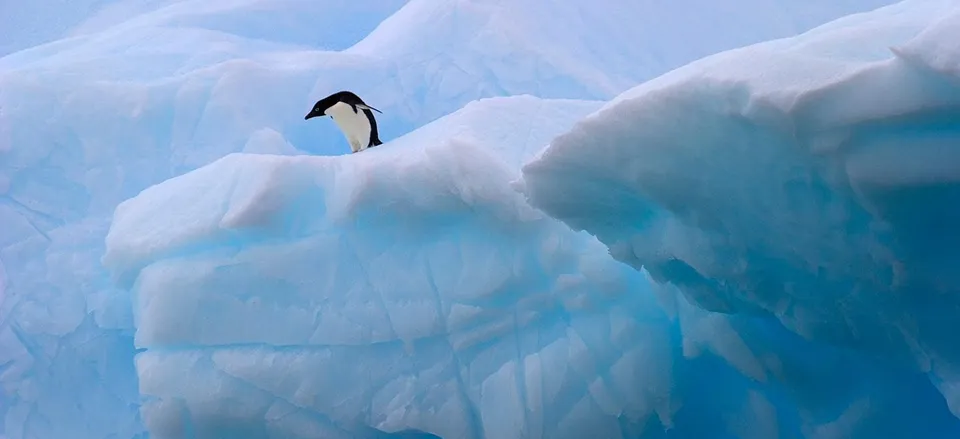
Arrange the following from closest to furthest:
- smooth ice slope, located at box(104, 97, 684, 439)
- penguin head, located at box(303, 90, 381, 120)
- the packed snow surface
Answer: the packed snow surface → smooth ice slope, located at box(104, 97, 684, 439) → penguin head, located at box(303, 90, 381, 120)

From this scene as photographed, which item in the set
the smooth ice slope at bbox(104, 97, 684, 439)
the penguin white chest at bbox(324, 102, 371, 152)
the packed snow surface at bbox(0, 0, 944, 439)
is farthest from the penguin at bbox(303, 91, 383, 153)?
the smooth ice slope at bbox(104, 97, 684, 439)

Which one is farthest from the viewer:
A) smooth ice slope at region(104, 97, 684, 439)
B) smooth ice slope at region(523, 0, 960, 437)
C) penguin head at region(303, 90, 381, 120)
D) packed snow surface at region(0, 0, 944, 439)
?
penguin head at region(303, 90, 381, 120)

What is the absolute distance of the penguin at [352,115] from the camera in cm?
362

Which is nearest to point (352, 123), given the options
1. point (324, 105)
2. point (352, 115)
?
point (352, 115)

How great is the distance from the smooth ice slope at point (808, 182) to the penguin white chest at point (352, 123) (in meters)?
1.66

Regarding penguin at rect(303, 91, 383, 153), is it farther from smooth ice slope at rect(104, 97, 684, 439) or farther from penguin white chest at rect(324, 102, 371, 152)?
smooth ice slope at rect(104, 97, 684, 439)

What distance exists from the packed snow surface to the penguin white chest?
446 millimetres

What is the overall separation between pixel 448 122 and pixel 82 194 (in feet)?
6.02

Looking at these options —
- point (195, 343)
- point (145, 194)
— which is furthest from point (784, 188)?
point (145, 194)

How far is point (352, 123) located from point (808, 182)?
2.32 m

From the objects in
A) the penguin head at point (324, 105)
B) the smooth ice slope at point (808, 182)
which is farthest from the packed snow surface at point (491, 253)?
the penguin head at point (324, 105)

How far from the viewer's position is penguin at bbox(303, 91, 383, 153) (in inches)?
143

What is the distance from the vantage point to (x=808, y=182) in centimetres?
178

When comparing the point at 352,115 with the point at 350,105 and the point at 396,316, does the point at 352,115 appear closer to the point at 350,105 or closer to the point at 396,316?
the point at 350,105
